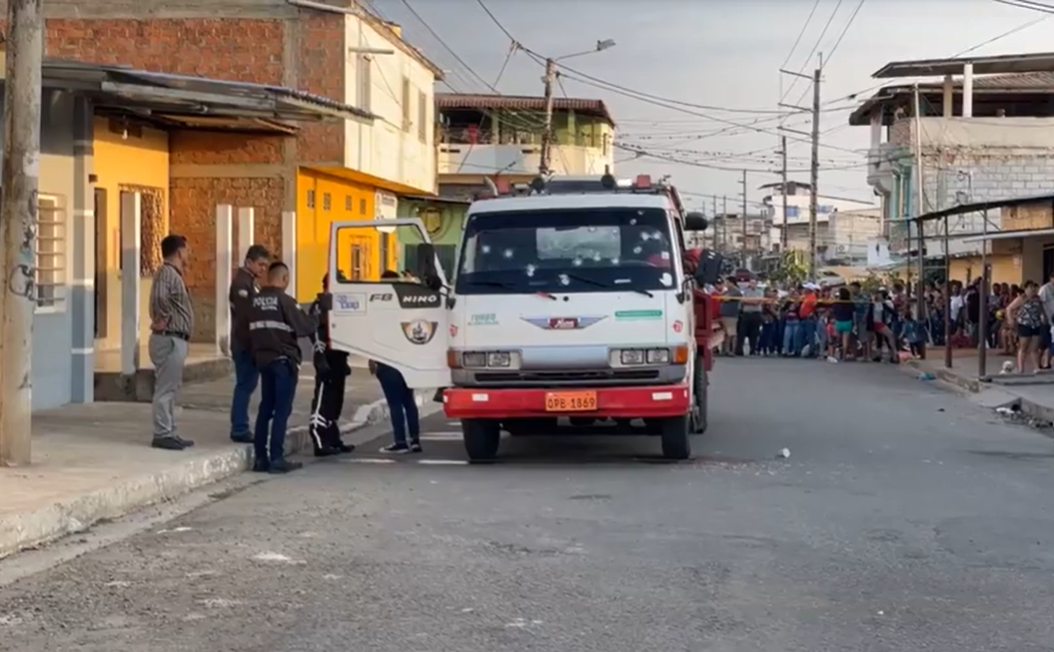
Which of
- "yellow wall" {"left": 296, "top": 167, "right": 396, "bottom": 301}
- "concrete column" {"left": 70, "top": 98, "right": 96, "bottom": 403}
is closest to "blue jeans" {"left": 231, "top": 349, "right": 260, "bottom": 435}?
"concrete column" {"left": 70, "top": 98, "right": 96, "bottom": 403}

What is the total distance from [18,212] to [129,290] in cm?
618

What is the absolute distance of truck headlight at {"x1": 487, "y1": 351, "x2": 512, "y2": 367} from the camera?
1234 cm

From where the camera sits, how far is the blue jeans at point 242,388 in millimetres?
13398

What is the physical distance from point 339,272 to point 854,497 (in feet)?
18.2

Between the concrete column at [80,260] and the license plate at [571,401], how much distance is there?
6740mm

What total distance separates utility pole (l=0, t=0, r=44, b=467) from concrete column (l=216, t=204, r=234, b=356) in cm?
960

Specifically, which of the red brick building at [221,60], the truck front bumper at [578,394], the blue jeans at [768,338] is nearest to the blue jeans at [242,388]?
the truck front bumper at [578,394]

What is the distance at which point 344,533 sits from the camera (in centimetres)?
930

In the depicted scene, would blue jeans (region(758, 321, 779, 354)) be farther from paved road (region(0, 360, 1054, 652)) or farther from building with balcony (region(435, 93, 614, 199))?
building with balcony (region(435, 93, 614, 199))

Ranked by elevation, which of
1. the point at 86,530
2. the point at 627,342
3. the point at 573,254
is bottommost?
the point at 86,530

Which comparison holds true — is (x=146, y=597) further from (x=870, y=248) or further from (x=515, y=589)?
(x=870, y=248)

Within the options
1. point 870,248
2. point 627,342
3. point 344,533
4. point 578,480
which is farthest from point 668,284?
point 870,248

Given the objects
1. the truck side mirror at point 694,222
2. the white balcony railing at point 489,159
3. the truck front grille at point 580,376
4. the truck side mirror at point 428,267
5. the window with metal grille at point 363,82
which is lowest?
the truck front grille at point 580,376

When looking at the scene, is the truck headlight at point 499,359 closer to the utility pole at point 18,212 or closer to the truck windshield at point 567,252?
the truck windshield at point 567,252
